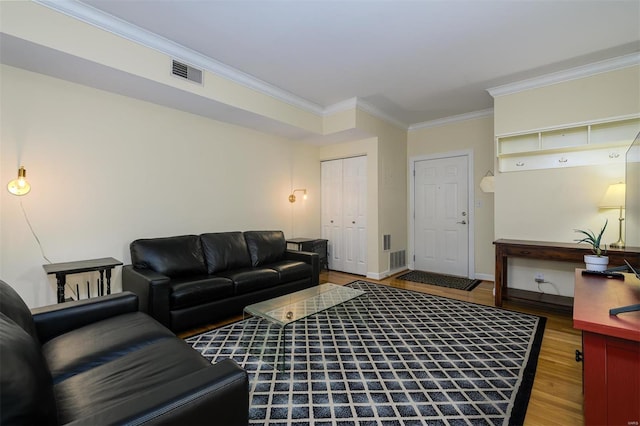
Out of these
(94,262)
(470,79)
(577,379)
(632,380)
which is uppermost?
(470,79)

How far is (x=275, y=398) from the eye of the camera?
5.85ft

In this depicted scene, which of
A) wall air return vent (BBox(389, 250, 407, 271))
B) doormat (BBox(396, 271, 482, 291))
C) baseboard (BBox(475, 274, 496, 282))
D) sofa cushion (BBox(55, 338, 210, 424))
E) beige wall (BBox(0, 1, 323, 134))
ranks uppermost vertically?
beige wall (BBox(0, 1, 323, 134))

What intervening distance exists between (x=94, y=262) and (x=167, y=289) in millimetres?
821

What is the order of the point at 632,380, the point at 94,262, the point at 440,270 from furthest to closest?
the point at 440,270, the point at 94,262, the point at 632,380

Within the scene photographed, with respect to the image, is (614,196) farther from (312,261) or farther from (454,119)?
(312,261)

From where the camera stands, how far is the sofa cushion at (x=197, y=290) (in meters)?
2.67

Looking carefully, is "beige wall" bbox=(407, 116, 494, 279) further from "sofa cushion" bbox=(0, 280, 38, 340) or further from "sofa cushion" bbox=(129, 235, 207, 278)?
"sofa cushion" bbox=(0, 280, 38, 340)

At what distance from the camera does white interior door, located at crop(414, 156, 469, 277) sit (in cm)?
495

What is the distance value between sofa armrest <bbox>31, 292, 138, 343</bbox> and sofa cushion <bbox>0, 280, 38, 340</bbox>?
121 mm

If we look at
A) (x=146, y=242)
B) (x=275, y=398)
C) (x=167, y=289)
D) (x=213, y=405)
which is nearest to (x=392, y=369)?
(x=275, y=398)

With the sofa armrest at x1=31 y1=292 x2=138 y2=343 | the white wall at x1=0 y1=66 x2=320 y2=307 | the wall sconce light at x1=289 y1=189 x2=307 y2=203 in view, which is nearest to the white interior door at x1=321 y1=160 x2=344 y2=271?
the wall sconce light at x1=289 y1=189 x2=307 y2=203

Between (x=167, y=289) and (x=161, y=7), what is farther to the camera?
(x=167, y=289)

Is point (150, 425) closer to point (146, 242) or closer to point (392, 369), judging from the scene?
point (392, 369)

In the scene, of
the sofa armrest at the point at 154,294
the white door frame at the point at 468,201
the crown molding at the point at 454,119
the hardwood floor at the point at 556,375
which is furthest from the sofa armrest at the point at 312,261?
the crown molding at the point at 454,119
